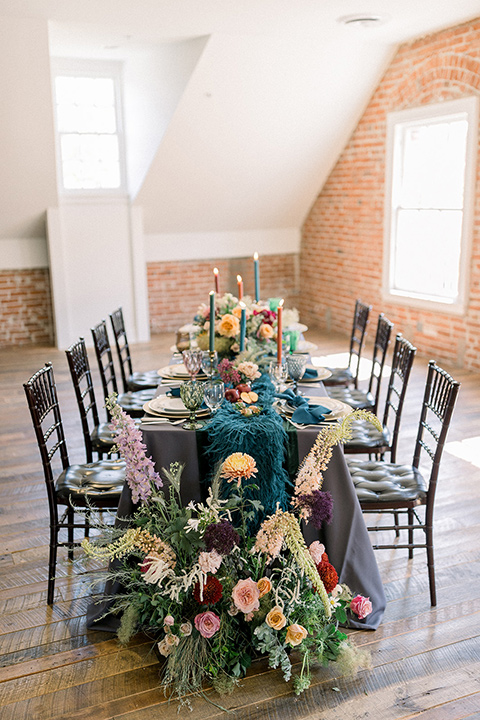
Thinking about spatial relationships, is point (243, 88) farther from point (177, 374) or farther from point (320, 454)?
point (320, 454)

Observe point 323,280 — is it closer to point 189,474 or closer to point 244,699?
point 189,474

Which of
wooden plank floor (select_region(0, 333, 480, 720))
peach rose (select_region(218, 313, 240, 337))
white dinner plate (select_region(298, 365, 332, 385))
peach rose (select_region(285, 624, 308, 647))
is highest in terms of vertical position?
peach rose (select_region(218, 313, 240, 337))

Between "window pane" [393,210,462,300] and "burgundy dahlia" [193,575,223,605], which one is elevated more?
"window pane" [393,210,462,300]

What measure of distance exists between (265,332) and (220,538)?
149 centimetres

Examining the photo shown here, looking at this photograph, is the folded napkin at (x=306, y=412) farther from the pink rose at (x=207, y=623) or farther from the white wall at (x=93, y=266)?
the white wall at (x=93, y=266)

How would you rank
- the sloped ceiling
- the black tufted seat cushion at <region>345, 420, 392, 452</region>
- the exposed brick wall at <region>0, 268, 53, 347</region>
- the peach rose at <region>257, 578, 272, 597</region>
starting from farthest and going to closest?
the exposed brick wall at <region>0, 268, 53, 347</region>
the sloped ceiling
the black tufted seat cushion at <region>345, 420, 392, 452</region>
the peach rose at <region>257, 578, 272, 597</region>

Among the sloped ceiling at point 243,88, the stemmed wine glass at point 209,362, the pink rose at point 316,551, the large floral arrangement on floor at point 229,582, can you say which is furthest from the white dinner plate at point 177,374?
the sloped ceiling at point 243,88

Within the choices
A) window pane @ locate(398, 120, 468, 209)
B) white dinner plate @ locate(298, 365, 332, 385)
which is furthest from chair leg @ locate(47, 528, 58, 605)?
window pane @ locate(398, 120, 468, 209)

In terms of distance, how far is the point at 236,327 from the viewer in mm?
3338

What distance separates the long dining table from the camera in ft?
8.10

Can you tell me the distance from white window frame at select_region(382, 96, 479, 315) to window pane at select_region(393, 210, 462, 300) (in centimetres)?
8

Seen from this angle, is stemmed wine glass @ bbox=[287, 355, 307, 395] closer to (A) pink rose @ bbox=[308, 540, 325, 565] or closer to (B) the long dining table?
(B) the long dining table

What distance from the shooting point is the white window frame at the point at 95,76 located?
6879mm

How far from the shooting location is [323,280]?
8070mm
